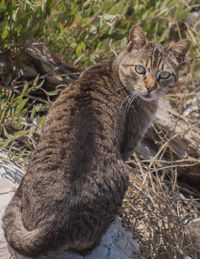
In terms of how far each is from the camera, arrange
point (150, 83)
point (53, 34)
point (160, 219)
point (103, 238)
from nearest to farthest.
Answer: point (103, 238) < point (160, 219) < point (150, 83) < point (53, 34)

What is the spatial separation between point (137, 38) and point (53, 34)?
42.2 inches

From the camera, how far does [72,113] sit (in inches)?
101

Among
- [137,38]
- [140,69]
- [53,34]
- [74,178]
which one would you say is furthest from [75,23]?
[74,178]

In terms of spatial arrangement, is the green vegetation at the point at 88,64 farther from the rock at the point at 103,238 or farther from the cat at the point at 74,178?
the cat at the point at 74,178

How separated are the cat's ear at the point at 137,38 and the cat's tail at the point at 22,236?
5.69ft

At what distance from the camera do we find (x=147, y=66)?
3150mm

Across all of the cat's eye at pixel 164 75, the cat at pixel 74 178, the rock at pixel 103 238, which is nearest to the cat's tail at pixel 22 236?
the cat at pixel 74 178

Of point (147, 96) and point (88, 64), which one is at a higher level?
point (147, 96)

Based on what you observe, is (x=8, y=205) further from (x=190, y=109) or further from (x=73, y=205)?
(x=190, y=109)

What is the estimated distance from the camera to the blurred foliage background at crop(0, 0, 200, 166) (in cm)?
334

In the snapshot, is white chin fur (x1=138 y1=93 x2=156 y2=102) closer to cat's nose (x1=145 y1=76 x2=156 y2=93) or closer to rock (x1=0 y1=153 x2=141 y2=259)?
cat's nose (x1=145 y1=76 x2=156 y2=93)

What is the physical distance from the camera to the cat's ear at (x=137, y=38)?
315 centimetres

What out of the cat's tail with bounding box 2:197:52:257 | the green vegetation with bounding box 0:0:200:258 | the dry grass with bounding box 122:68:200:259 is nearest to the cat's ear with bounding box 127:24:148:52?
the green vegetation with bounding box 0:0:200:258

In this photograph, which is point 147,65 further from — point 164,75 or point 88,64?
point 88,64
